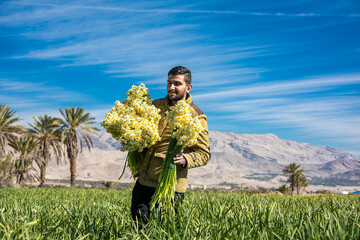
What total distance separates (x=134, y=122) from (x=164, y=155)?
54 centimetres

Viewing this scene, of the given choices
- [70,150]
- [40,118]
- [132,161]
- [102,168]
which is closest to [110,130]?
[132,161]

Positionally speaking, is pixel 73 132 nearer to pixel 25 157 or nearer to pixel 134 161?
pixel 25 157

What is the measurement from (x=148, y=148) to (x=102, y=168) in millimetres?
149546

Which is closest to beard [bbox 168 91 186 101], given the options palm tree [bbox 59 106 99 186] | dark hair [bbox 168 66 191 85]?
dark hair [bbox 168 66 191 85]

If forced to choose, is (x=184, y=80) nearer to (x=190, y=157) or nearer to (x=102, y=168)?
(x=190, y=157)

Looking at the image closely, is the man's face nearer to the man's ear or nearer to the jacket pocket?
the man's ear

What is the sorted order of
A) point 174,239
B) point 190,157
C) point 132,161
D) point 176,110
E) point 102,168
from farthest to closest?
point 102,168, point 132,161, point 190,157, point 176,110, point 174,239

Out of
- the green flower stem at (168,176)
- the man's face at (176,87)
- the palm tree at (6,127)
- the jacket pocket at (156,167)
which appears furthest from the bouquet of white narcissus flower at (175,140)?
the palm tree at (6,127)

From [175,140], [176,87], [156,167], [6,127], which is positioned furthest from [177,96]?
[6,127]

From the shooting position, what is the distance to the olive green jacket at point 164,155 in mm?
3836

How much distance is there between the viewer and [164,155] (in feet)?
12.5

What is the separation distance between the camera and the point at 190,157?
12.3ft

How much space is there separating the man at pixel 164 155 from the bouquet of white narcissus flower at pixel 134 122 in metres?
0.18

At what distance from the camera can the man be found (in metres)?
3.84
